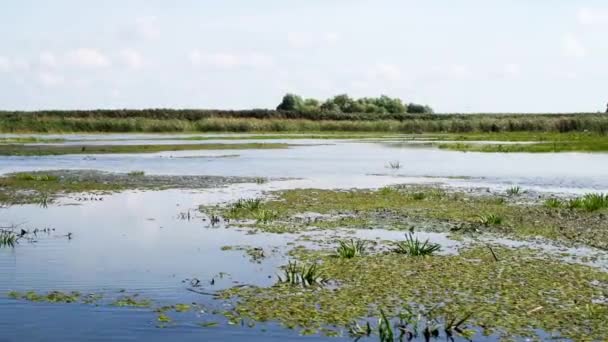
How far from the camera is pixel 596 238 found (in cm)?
1521

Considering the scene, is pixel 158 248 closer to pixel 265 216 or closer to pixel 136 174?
pixel 265 216

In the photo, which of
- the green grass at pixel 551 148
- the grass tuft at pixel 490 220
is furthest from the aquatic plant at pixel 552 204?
the green grass at pixel 551 148

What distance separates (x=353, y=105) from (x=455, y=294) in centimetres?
11316

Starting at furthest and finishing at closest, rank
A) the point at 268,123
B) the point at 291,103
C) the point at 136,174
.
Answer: the point at 291,103
the point at 268,123
the point at 136,174

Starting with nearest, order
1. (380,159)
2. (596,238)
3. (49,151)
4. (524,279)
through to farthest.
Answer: (524,279), (596,238), (380,159), (49,151)

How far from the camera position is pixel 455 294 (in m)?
10.9

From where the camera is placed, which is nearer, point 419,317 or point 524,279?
point 419,317

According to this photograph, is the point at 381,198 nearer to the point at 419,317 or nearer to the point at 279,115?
the point at 419,317

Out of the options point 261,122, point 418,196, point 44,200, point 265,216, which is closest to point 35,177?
point 44,200

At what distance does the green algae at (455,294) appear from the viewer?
31.3 ft

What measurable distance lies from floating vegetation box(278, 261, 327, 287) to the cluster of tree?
108172mm

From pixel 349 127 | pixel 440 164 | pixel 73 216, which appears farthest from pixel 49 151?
pixel 349 127

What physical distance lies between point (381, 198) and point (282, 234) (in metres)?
Answer: 6.79

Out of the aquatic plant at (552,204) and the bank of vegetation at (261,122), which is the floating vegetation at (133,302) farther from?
the bank of vegetation at (261,122)
